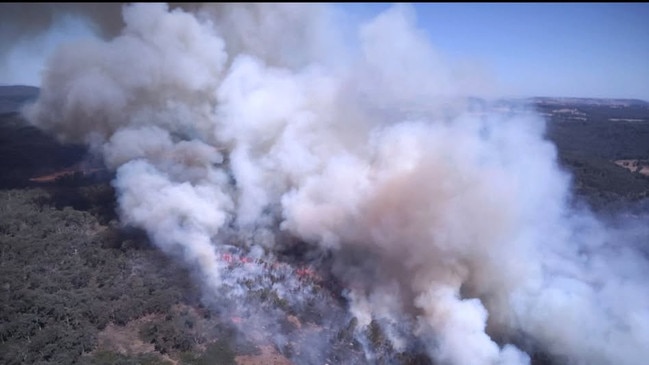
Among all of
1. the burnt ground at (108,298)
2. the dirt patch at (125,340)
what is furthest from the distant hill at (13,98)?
the dirt patch at (125,340)

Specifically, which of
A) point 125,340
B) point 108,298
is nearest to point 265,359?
point 125,340

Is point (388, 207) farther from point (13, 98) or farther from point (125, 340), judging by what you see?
point (13, 98)

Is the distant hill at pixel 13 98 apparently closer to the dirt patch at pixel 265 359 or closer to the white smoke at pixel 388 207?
the white smoke at pixel 388 207

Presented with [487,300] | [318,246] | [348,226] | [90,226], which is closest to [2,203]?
[90,226]

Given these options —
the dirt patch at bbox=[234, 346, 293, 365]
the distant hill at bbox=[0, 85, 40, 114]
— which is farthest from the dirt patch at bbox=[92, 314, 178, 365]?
the distant hill at bbox=[0, 85, 40, 114]

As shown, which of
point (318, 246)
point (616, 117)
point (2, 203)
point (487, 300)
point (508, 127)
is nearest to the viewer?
point (487, 300)

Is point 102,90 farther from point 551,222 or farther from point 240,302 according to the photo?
point 551,222

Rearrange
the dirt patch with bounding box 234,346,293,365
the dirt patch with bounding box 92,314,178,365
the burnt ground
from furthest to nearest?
the dirt patch with bounding box 92,314,178,365 → the burnt ground → the dirt patch with bounding box 234,346,293,365

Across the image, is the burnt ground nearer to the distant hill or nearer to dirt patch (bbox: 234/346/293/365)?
dirt patch (bbox: 234/346/293/365)
